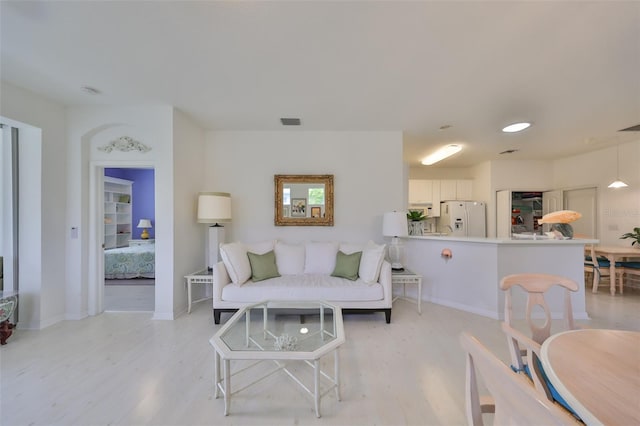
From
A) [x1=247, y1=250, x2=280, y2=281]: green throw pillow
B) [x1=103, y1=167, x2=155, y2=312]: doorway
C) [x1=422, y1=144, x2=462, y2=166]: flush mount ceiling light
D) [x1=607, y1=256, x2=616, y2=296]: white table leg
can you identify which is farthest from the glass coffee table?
[x1=607, y1=256, x2=616, y2=296]: white table leg

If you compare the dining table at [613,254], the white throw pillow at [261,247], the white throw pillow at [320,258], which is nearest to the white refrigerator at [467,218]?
the dining table at [613,254]

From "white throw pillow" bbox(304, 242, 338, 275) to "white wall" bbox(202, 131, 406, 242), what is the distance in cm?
37

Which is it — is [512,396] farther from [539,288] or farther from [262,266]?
[262,266]

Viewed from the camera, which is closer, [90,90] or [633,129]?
[90,90]

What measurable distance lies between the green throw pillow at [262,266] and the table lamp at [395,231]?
5.14 ft

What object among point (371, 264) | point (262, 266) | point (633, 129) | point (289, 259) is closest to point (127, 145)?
point (262, 266)

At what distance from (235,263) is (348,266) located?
1357 mm

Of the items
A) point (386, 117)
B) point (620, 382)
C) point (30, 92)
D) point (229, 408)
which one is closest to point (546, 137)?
point (386, 117)

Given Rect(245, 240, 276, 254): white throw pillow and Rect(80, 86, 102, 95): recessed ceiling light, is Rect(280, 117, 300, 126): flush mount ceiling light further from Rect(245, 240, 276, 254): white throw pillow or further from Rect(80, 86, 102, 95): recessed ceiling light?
Rect(80, 86, 102, 95): recessed ceiling light

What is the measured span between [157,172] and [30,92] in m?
1.38

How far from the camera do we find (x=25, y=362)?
211cm

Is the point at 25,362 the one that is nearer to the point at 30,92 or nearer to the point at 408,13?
the point at 30,92

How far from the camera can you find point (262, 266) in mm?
3135

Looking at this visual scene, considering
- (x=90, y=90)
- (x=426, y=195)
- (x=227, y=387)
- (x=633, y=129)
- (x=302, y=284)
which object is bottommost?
(x=227, y=387)
